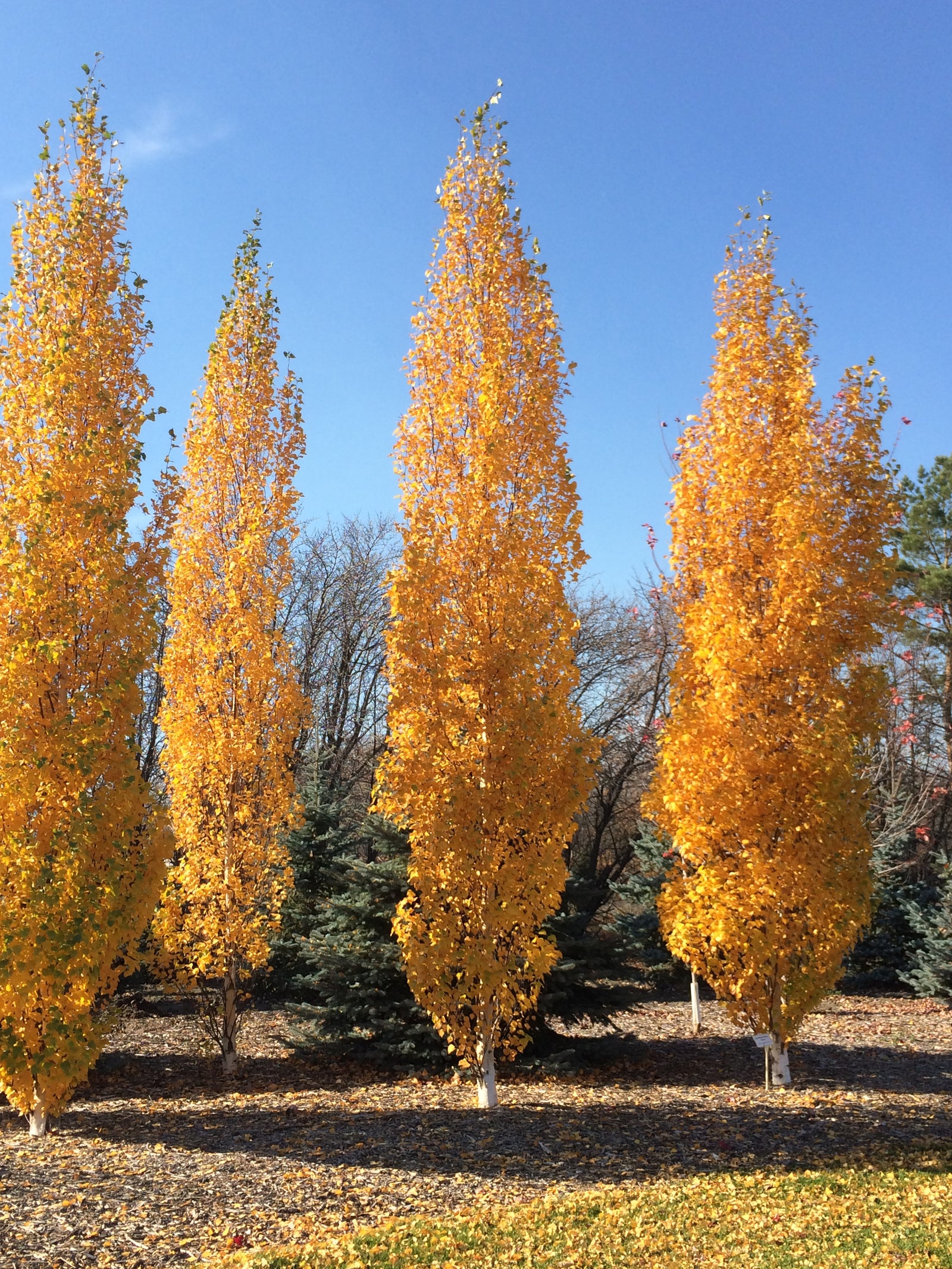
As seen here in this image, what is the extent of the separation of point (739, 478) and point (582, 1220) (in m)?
6.33

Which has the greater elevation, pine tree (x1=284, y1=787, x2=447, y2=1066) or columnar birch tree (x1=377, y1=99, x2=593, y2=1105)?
columnar birch tree (x1=377, y1=99, x2=593, y2=1105)

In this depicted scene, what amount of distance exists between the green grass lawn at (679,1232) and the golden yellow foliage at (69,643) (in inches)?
118

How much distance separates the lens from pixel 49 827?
680 cm

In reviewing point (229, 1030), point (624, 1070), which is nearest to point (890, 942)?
point (624, 1070)

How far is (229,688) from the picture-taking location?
9.78m

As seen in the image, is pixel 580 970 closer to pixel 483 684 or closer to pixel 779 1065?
pixel 779 1065

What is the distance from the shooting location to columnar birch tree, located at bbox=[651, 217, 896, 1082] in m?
8.05

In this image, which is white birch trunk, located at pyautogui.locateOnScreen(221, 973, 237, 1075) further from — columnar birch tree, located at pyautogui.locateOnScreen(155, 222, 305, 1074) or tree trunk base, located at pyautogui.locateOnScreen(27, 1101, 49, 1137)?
tree trunk base, located at pyautogui.locateOnScreen(27, 1101, 49, 1137)

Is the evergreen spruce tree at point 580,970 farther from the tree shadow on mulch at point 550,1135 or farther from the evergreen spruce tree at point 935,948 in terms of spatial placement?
the evergreen spruce tree at point 935,948

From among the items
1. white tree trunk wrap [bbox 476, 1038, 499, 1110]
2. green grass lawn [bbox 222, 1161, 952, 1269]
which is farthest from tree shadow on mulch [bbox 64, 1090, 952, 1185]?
green grass lawn [bbox 222, 1161, 952, 1269]

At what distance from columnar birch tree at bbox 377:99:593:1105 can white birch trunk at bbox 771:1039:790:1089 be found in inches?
103

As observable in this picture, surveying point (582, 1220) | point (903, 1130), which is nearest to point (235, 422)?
point (582, 1220)

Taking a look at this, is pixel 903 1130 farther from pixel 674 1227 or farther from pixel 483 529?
pixel 483 529

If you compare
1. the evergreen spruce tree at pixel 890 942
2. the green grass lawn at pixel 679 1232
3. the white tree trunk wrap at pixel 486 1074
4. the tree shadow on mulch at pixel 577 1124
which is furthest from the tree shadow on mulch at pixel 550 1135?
the evergreen spruce tree at pixel 890 942
